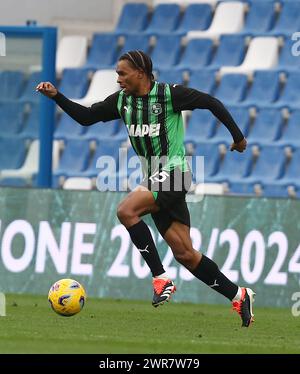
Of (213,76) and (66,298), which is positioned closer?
(66,298)

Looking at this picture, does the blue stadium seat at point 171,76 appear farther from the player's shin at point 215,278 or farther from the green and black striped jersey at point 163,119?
the player's shin at point 215,278

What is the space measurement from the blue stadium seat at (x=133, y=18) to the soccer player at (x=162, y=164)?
10867mm

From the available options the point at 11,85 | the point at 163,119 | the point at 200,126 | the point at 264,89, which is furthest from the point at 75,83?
the point at 163,119

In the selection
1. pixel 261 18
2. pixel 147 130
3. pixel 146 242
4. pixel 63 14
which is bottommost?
pixel 146 242

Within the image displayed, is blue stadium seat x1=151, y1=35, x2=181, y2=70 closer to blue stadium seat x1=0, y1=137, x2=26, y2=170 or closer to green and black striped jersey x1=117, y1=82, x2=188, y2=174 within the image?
blue stadium seat x1=0, y1=137, x2=26, y2=170

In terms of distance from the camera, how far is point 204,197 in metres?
15.0

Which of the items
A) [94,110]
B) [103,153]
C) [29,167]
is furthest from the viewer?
[103,153]

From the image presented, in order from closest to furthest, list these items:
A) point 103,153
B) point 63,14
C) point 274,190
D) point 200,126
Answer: point 274,190 → point 200,126 → point 103,153 → point 63,14

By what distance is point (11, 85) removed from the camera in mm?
16453

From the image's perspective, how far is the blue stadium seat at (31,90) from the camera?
16.4 metres

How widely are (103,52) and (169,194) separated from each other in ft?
37.0

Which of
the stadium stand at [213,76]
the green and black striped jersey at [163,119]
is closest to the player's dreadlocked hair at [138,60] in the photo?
the green and black striped jersey at [163,119]

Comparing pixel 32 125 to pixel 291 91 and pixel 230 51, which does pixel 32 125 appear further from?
pixel 230 51

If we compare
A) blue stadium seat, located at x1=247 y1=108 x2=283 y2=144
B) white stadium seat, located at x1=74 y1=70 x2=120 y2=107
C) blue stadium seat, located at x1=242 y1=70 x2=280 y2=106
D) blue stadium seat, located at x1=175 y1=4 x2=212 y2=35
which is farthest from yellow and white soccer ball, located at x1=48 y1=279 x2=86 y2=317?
blue stadium seat, located at x1=175 y1=4 x2=212 y2=35
